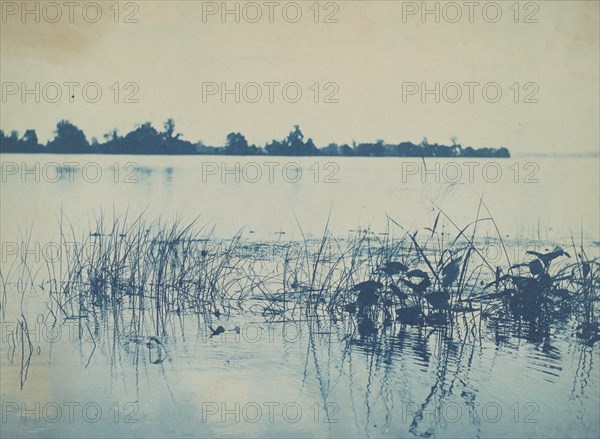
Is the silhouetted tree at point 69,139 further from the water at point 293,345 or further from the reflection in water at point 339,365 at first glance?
the reflection in water at point 339,365

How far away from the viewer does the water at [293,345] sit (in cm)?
260

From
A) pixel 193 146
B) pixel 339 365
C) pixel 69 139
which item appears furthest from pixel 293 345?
pixel 69 139

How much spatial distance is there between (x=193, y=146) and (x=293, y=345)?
0.97 m

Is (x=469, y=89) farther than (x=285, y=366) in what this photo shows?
Yes

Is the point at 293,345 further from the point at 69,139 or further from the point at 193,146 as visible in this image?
the point at 69,139

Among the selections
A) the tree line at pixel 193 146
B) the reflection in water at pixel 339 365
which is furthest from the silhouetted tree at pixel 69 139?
the reflection in water at pixel 339 365

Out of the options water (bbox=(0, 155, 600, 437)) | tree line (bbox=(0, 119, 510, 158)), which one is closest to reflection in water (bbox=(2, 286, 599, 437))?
water (bbox=(0, 155, 600, 437))

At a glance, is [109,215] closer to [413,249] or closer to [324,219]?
[324,219]

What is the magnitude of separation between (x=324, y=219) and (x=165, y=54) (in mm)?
999

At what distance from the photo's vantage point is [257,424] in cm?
258

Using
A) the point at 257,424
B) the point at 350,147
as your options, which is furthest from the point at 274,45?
the point at 257,424

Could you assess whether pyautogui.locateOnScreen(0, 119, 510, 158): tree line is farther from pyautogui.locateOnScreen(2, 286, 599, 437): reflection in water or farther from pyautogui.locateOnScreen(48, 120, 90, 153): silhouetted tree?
pyautogui.locateOnScreen(2, 286, 599, 437): reflection in water

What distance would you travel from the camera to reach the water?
2.60 m

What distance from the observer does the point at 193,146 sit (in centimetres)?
291
